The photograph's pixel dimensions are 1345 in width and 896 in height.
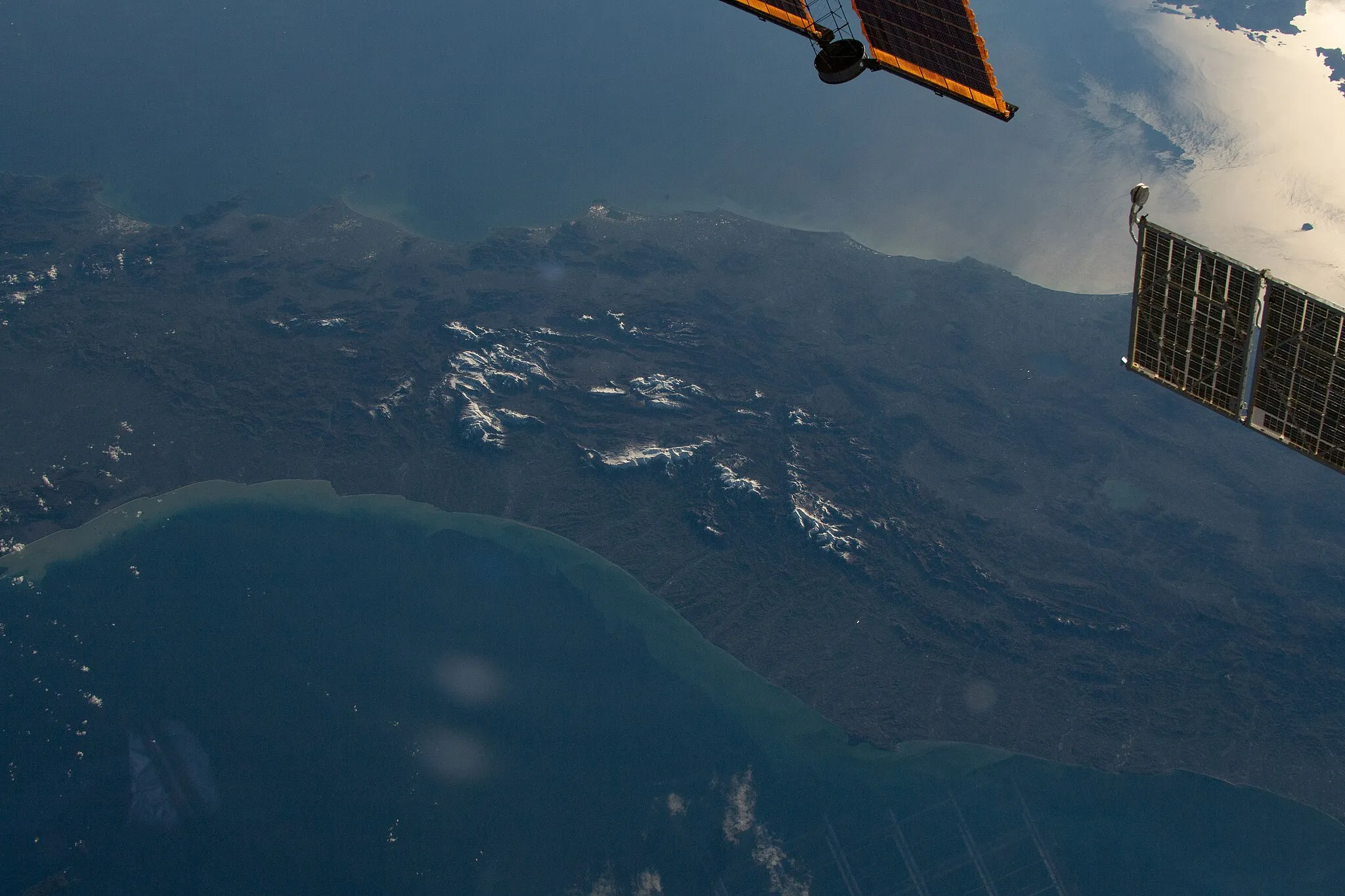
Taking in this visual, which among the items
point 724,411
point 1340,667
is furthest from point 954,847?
point 724,411

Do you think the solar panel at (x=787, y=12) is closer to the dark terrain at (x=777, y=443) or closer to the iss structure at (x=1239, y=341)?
the iss structure at (x=1239, y=341)

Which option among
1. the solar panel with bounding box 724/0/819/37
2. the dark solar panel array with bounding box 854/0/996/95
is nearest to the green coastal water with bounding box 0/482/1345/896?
the dark solar panel array with bounding box 854/0/996/95

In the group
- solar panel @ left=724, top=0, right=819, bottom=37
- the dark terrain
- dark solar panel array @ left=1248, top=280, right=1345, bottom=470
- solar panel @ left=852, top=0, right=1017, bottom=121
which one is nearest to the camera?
dark solar panel array @ left=1248, top=280, right=1345, bottom=470

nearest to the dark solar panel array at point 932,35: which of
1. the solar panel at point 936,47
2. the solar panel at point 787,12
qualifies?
the solar panel at point 936,47

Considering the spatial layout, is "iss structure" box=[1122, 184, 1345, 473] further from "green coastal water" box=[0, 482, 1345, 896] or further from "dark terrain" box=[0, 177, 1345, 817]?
"dark terrain" box=[0, 177, 1345, 817]

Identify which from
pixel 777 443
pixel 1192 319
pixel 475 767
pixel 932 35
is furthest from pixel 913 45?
pixel 777 443

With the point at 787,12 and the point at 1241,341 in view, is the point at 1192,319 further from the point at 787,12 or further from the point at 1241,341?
the point at 787,12

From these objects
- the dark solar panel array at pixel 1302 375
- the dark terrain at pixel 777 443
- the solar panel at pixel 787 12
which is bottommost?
the dark terrain at pixel 777 443
